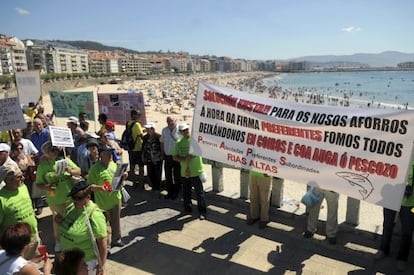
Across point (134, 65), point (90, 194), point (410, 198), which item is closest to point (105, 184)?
point (90, 194)

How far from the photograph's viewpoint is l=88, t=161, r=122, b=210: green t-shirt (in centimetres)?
481

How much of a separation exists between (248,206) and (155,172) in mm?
2273

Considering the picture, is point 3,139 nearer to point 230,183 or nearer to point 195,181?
point 195,181

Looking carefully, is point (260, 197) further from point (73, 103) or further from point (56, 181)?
point (73, 103)

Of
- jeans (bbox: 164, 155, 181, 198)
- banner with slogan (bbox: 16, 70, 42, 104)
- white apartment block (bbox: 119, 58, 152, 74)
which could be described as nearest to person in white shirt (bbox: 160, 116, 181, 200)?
jeans (bbox: 164, 155, 181, 198)

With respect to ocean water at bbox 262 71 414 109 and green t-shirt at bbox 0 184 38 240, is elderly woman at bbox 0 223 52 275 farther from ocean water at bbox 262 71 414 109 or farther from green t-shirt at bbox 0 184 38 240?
ocean water at bbox 262 71 414 109

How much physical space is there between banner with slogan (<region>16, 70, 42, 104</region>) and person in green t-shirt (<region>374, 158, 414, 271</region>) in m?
11.0

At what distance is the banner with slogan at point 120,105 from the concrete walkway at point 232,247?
12.2 ft

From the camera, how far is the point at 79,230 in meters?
3.28

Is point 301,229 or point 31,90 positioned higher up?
point 31,90

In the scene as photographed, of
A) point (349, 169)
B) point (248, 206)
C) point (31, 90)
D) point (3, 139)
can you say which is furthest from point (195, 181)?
point (31, 90)

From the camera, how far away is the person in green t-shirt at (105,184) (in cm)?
480

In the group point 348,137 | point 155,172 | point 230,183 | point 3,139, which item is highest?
point 348,137

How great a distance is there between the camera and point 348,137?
4.34 meters
